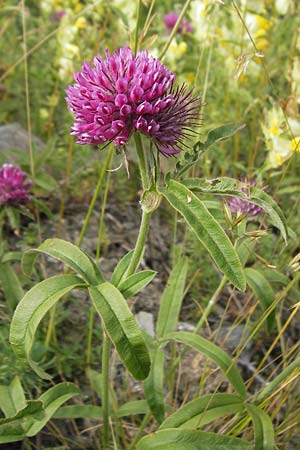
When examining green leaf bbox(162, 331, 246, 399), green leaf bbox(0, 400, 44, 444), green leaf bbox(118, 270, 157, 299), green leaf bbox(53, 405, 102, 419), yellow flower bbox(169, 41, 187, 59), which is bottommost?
green leaf bbox(53, 405, 102, 419)

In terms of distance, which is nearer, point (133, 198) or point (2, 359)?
point (2, 359)

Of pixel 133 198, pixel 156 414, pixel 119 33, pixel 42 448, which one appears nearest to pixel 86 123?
pixel 156 414

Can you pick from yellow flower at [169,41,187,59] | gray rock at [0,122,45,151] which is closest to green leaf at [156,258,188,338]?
gray rock at [0,122,45,151]

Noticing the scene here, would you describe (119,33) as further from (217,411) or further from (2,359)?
(217,411)

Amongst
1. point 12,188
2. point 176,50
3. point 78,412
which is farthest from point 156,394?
point 176,50

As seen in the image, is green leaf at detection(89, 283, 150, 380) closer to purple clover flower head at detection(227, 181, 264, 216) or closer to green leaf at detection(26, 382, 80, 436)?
green leaf at detection(26, 382, 80, 436)

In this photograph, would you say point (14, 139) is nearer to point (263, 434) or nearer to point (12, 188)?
point (12, 188)
